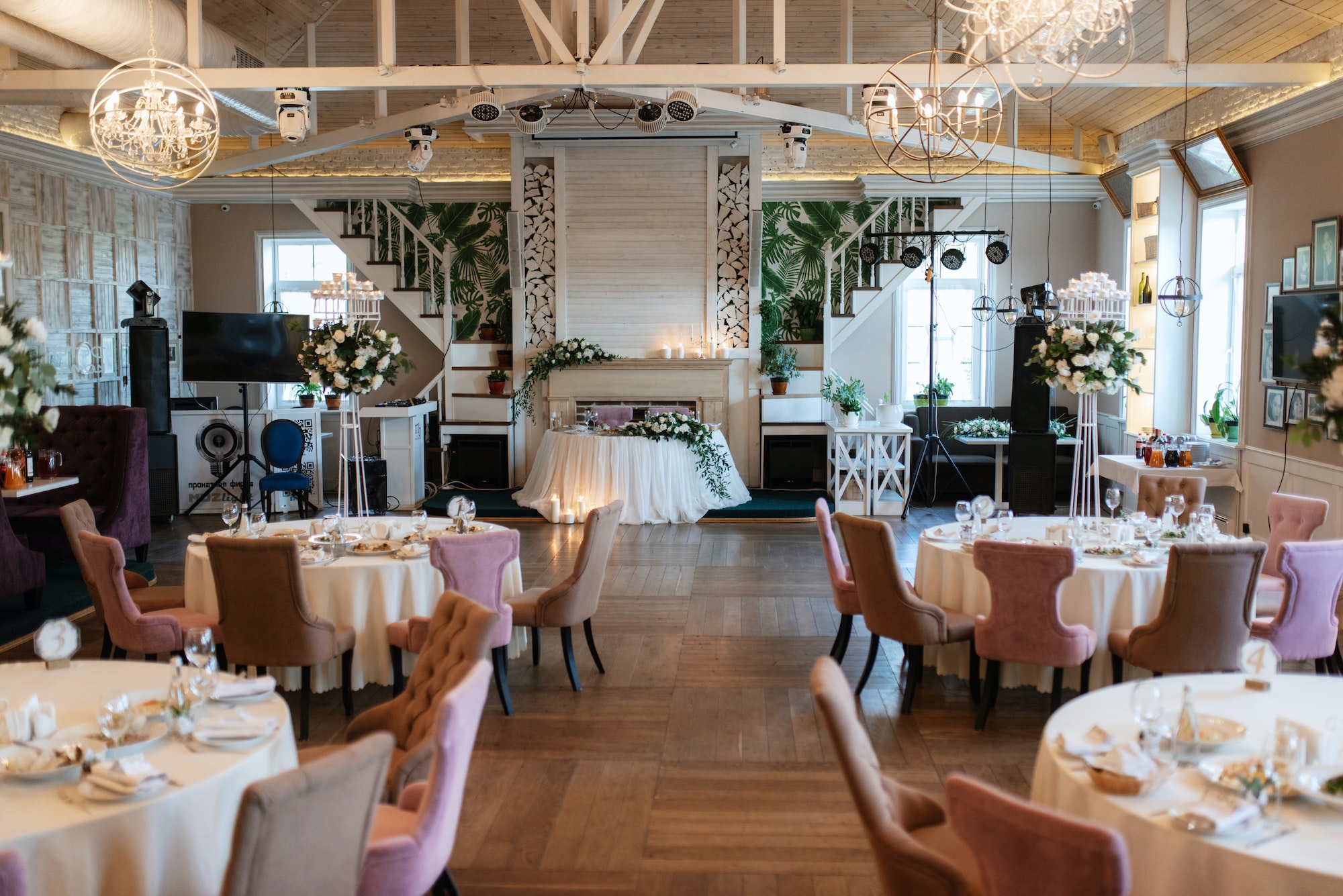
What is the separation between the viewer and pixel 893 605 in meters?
5.02

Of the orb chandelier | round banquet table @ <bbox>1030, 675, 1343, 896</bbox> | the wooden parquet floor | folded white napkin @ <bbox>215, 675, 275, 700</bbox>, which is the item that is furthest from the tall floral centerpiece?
folded white napkin @ <bbox>215, 675, 275, 700</bbox>

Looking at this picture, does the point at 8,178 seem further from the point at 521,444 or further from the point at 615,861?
the point at 615,861

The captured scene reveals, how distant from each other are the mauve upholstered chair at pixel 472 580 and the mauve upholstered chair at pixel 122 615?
0.80m

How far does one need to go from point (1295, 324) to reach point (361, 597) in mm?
6322

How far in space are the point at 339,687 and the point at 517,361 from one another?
7.37m

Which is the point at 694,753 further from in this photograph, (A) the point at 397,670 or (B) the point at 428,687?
(B) the point at 428,687

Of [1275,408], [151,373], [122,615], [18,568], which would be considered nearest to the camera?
[122,615]

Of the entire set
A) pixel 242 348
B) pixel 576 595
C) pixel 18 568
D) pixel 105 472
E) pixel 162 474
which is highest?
pixel 242 348

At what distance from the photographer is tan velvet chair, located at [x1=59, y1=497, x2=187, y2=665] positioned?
5.04m

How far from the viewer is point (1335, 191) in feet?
23.8

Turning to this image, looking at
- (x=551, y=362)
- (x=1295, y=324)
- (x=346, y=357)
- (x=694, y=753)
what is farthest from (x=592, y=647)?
(x=551, y=362)

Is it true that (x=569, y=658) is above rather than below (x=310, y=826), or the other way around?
below

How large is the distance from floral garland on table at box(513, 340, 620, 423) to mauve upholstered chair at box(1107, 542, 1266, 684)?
27.1ft

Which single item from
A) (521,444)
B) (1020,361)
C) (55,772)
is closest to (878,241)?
(1020,361)
